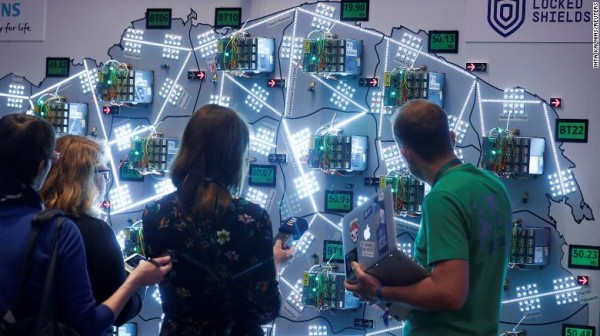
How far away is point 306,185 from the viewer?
4.96 meters

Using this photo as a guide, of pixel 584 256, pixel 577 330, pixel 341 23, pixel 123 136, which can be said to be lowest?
pixel 577 330

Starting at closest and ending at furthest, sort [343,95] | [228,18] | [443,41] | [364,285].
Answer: [364,285] < [443,41] < [343,95] < [228,18]

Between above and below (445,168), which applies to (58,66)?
above

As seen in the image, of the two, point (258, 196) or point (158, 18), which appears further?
point (158, 18)

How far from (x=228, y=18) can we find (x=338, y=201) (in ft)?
4.28

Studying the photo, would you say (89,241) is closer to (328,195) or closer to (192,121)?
(192,121)

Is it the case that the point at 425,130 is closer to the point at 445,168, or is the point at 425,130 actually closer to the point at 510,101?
the point at 445,168

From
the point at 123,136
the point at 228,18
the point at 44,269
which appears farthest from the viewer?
the point at 123,136

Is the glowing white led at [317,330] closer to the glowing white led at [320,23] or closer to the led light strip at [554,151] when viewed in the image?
the led light strip at [554,151]

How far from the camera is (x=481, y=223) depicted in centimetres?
266

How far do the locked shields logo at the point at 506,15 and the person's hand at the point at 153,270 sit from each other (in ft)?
8.47

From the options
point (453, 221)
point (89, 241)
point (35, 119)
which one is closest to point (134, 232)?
point (89, 241)

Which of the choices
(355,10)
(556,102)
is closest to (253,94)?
(355,10)

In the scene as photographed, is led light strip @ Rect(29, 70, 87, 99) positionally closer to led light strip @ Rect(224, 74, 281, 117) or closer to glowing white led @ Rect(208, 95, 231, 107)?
glowing white led @ Rect(208, 95, 231, 107)
